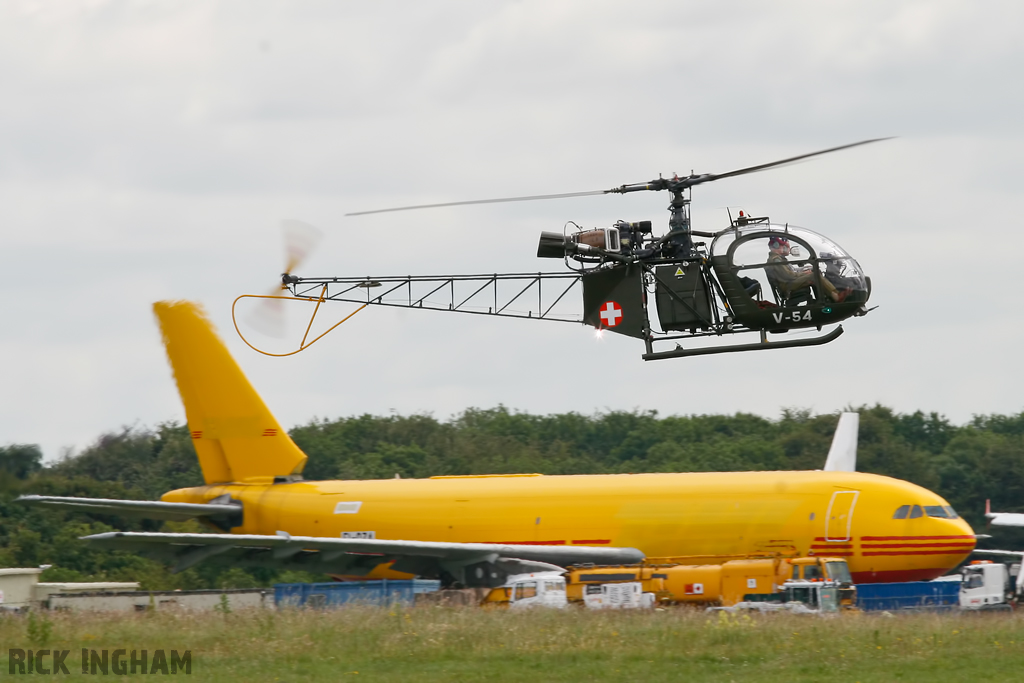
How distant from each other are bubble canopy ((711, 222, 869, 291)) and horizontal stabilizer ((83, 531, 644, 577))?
28.0 feet

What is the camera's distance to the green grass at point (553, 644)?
1791 centimetres

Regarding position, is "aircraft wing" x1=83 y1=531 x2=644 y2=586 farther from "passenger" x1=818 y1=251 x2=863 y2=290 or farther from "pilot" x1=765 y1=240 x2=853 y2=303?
"passenger" x1=818 y1=251 x2=863 y2=290

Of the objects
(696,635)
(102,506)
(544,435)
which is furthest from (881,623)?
(544,435)

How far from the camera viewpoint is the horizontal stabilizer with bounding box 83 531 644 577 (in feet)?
92.6

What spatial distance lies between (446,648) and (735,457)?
4501cm

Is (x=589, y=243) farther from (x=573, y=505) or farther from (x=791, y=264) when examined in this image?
(x=573, y=505)

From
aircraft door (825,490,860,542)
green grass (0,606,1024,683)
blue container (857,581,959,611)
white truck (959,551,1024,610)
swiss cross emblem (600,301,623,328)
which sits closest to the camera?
green grass (0,606,1024,683)

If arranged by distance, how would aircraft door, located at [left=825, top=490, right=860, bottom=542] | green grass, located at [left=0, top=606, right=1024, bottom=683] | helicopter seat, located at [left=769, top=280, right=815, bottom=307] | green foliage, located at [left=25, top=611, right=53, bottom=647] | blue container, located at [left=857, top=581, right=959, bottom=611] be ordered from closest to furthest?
green grass, located at [left=0, top=606, right=1024, bottom=683], green foliage, located at [left=25, top=611, right=53, bottom=647], helicopter seat, located at [left=769, top=280, right=815, bottom=307], blue container, located at [left=857, top=581, right=959, bottom=611], aircraft door, located at [left=825, top=490, right=860, bottom=542]

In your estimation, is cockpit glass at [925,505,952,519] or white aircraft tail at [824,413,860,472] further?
white aircraft tail at [824,413,860,472]

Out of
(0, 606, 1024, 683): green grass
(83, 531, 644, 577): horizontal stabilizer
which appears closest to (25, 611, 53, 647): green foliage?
(0, 606, 1024, 683): green grass

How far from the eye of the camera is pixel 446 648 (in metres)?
19.7

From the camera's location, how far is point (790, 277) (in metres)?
22.0

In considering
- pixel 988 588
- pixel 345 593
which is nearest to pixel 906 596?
pixel 988 588

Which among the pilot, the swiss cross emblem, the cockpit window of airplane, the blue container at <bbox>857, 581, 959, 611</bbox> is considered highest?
the pilot
